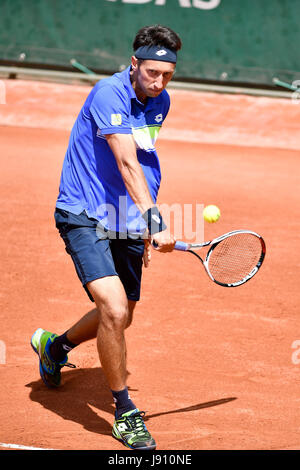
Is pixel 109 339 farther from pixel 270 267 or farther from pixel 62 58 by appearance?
pixel 62 58

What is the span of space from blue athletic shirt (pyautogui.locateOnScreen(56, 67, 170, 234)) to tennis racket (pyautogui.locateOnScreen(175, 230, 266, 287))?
0.58 meters

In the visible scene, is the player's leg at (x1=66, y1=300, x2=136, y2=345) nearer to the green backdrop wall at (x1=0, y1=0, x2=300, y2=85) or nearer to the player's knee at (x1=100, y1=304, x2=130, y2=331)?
the player's knee at (x1=100, y1=304, x2=130, y2=331)

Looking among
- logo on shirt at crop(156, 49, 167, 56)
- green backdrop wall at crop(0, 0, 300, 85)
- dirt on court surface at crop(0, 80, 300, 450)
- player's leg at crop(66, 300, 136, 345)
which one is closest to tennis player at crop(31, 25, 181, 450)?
logo on shirt at crop(156, 49, 167, 56)

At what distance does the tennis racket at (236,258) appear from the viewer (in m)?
4.55

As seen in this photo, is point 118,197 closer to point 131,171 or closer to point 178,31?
point 131,171

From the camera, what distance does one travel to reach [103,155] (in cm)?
421

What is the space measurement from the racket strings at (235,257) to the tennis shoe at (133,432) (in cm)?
98

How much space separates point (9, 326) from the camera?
5680mm

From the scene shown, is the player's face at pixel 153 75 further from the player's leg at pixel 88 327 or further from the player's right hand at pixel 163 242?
the player's leg at pixel 88 327

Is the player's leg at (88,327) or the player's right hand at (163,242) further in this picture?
the player's leg at (88,327)

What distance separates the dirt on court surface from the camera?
14.1 feet

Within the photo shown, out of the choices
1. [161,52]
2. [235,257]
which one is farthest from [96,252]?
[161,52]

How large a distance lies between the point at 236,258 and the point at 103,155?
1047mm

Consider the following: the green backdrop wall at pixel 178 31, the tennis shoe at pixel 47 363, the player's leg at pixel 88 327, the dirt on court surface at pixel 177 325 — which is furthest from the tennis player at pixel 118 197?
the green backdrop wall at pixel 178 31
